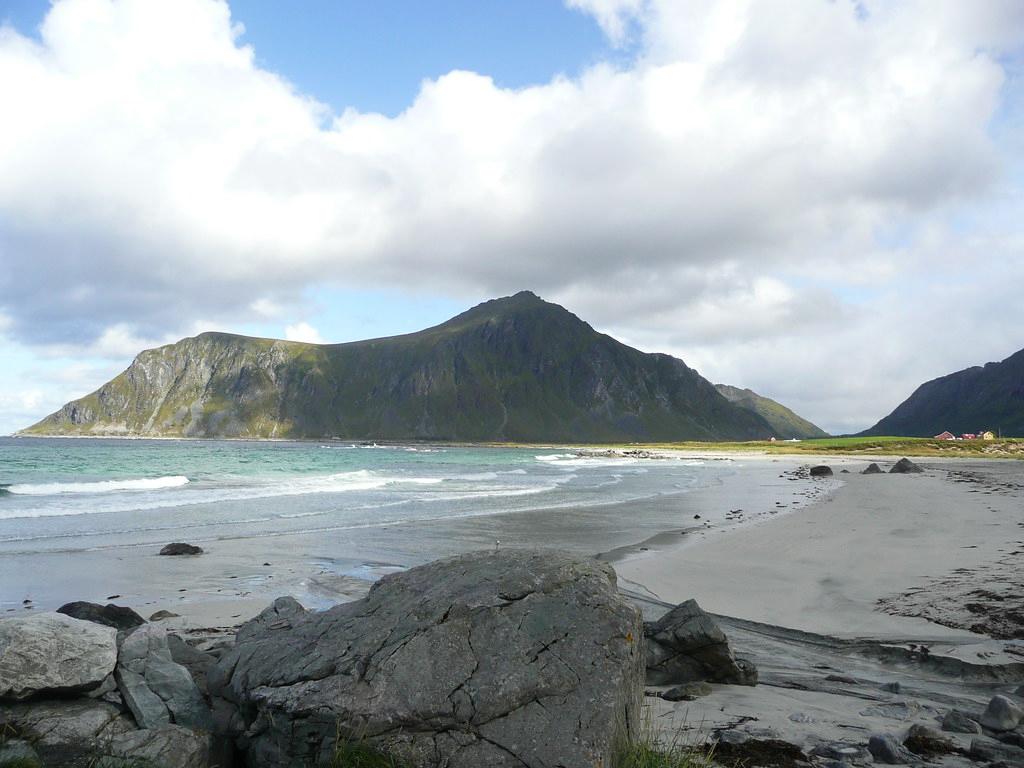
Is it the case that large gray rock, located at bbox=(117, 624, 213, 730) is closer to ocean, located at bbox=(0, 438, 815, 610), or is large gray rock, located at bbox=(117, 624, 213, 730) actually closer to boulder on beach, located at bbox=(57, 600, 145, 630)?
boulder on beach, located at bbox=(57, 600, 145, 630)

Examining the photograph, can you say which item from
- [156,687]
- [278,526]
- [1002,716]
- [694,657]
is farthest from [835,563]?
[278,526]

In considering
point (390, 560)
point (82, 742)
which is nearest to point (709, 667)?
point (82, 742)

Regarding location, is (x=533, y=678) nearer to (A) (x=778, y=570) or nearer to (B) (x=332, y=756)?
(B) (x=332, y=756)

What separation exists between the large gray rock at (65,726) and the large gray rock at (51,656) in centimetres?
13

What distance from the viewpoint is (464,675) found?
17.9 feet

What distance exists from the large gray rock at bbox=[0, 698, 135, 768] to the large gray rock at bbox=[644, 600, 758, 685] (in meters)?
5.64

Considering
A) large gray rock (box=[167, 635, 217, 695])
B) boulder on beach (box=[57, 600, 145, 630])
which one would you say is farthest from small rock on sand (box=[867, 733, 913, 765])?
boulder on beach (box=[57, 600, 145, 630])

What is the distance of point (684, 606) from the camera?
8.97 metres

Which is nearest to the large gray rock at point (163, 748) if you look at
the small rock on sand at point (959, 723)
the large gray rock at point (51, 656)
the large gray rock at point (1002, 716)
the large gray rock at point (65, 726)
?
the large gray rock at point (65, 726)

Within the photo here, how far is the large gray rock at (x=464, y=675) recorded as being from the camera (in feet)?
16.8

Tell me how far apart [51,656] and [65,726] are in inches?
26.9

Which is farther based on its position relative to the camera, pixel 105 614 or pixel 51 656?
pixel 105 614

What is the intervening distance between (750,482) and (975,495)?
20.3 metres

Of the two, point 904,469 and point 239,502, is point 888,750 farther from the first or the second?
point 904,469
